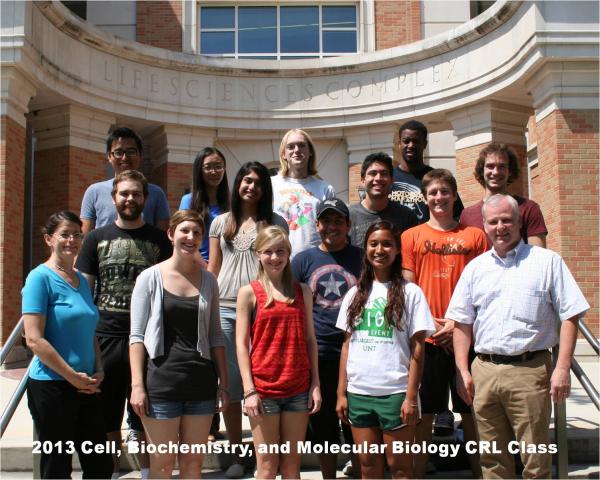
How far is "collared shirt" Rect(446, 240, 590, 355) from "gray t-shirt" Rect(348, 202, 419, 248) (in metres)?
1.07

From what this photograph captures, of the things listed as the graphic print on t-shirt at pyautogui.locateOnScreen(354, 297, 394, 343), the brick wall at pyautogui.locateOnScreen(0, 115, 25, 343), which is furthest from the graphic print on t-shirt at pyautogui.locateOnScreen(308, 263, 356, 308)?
the brick wall at pyautogui.locateOnScreen(0, 115, 25, 343)

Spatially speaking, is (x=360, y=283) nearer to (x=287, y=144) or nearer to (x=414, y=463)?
(x=414, y=463)

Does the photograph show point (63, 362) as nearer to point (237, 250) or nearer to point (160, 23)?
point (237, 250)

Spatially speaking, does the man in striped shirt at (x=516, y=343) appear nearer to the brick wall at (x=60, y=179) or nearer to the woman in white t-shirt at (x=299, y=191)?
the woman in white t-shirt at (x=299, y=191)

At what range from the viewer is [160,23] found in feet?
48.2

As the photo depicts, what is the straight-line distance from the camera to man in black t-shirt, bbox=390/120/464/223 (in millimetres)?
5246

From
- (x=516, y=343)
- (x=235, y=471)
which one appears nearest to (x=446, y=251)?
(x=516, y=343)

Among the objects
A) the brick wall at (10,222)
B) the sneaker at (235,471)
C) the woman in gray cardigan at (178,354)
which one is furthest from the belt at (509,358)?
the brick wall at (10,222)

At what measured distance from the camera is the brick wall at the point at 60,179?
11.6 meters

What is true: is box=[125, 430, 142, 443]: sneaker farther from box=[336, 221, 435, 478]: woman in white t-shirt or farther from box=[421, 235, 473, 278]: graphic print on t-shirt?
box=[421, 235, 473, 278]: graphic print on t-shirt

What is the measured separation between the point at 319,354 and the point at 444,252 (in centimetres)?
100

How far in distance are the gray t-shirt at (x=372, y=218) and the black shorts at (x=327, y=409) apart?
938 mm

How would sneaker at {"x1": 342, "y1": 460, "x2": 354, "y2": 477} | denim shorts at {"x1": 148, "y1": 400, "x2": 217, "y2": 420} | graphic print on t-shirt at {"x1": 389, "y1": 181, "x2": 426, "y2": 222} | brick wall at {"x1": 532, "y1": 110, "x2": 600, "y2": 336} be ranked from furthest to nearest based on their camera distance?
brick wall at {"x1": 532, "y1": 110, "x2": 600, "y2": 336} < graphic print on t-shirt at {"x1": 389, "y1": 181, "x2": 426, "y2": 222} < sneaker at {"x1": 342, "y1": 460, "x2": 354, "y2": 477} < denim shorts at {"x1": 148, "y1": 400, "x2": 217, "y2": 420}

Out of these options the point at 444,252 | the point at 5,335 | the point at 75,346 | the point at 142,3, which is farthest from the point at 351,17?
the point at 75,346
